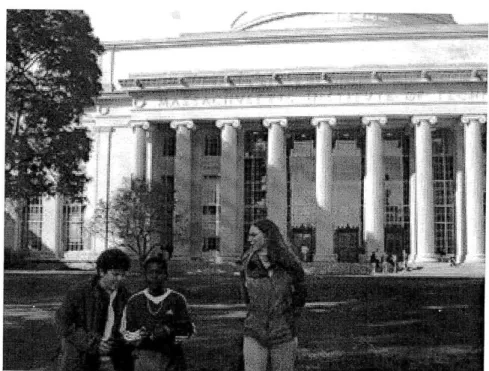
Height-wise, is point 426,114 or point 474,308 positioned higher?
point 426,114

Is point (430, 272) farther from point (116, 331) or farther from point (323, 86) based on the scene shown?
point (323, 86)

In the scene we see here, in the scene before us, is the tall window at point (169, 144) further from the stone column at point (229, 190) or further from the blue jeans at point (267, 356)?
the blue jeans at point (267, 356)

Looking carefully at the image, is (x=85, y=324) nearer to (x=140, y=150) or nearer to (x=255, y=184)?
(x=140, y=150)

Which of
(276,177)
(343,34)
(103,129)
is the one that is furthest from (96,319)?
(343,34)

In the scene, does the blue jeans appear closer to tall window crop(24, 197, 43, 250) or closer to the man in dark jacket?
the man in dark jacket

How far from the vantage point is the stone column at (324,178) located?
12891mm

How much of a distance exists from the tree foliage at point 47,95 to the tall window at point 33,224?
18 centimetres

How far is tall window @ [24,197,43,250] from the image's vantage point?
7332mm

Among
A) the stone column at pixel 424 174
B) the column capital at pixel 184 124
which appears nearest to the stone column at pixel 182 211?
the column capital at pixel 184 124

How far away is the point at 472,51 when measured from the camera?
13820mm

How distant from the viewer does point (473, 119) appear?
1633 cm

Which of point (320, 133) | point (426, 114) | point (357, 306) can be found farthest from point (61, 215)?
point (426, 114)

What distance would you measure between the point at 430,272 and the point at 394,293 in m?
1.70

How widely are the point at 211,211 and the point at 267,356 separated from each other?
11.4 metres
